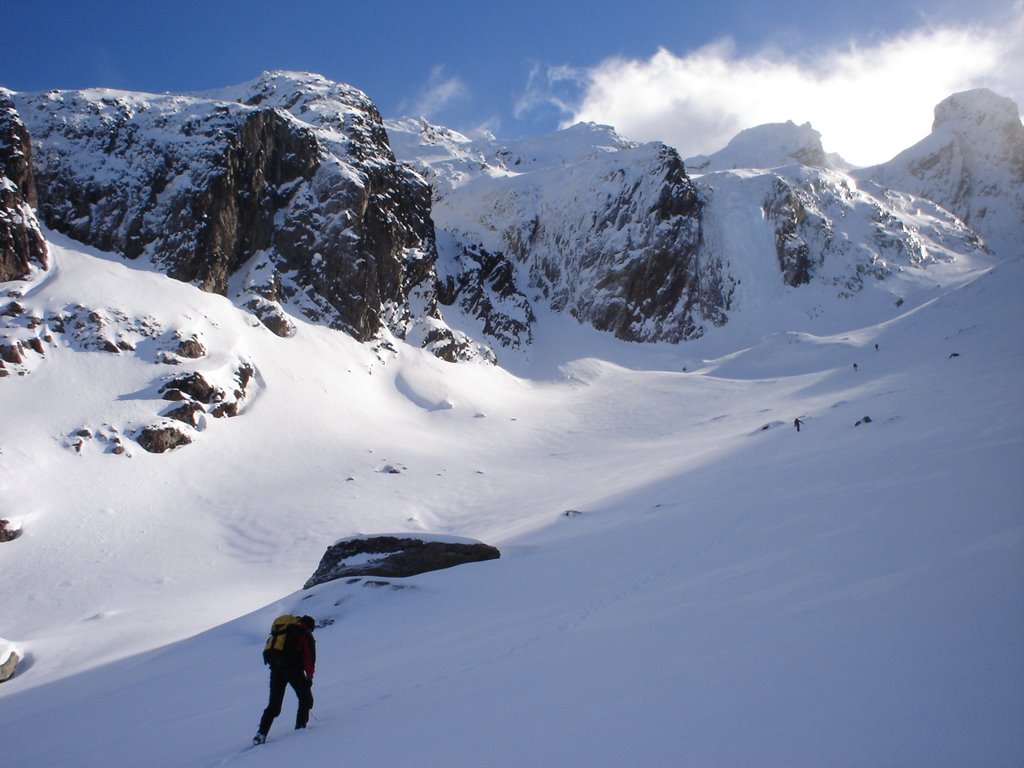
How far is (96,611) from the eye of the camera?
77.3 feet

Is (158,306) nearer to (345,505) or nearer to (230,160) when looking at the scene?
(230,160)

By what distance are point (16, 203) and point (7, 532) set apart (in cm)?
2588

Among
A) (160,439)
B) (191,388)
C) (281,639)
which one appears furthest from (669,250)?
(281,639)

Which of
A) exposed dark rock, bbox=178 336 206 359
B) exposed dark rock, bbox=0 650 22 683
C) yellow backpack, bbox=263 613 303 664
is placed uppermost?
exposed dark rock, bbox=178 336 206 359

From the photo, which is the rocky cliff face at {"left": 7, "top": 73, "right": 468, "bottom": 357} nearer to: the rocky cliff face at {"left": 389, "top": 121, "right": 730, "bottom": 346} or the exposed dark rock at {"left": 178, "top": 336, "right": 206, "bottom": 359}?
the exposed dark rock at {"left": 178, "top": 336, "right": 206, "bottom": 359}

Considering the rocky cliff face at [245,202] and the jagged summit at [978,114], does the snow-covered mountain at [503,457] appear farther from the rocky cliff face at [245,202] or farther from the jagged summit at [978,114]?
the jagged summit at [978,114]

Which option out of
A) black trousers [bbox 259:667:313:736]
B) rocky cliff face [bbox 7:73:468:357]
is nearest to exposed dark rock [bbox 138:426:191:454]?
rocky cliff face [bbox 7:73:468:357]

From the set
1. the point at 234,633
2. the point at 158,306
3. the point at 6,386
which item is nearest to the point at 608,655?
the point at 234,633

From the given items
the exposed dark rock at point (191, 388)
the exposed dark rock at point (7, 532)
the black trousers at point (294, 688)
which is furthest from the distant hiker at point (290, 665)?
the exposed dark rock at point (191, 388)

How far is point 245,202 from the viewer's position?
5594cm

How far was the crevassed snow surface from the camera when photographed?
16.4 feet

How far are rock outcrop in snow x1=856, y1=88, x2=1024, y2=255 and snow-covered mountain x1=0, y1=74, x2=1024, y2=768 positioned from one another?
33.6m

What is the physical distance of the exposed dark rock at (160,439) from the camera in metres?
36.0

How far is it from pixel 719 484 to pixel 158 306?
132ft
